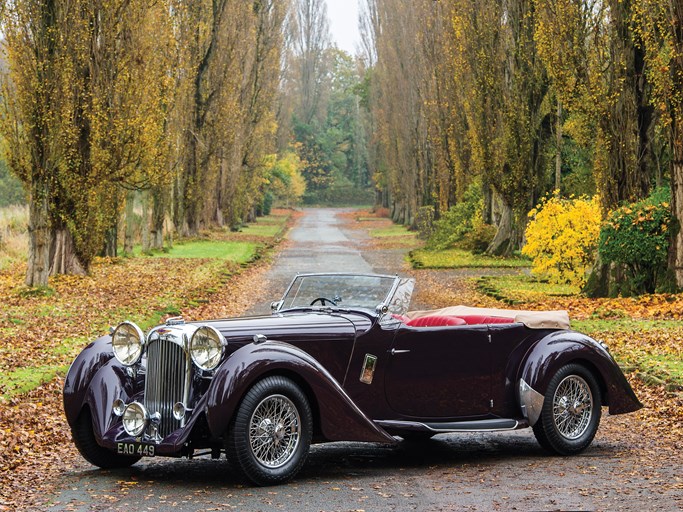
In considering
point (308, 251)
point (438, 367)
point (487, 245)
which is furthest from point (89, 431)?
point (308, 251)

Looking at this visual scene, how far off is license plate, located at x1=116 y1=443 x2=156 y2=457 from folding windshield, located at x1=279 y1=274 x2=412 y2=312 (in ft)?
6.39

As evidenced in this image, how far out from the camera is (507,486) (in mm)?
6875

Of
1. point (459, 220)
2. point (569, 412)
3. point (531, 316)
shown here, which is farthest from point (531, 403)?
point (459, 220)

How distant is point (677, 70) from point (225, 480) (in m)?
14.2

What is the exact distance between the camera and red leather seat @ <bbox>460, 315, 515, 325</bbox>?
838 centimetres

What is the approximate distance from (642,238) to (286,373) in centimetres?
1348

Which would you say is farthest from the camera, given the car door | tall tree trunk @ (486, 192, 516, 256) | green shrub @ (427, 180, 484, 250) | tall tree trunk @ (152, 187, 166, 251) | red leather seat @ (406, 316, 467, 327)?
green shrub @ (427, 180, 484, 250)

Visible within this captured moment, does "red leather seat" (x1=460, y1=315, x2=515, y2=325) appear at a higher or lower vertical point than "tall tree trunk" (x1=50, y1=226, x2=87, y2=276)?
higher

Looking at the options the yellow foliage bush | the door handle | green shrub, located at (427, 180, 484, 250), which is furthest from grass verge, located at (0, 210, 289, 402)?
green shrub, located at (427, 180, 484, 250)

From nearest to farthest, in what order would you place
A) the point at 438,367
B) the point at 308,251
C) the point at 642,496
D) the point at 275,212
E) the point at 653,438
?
the point at 642,496, the point at 438,367, the point at 653,438, the point at 308,251, the point at 275,212

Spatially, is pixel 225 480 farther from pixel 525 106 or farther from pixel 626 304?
pixel 525 106

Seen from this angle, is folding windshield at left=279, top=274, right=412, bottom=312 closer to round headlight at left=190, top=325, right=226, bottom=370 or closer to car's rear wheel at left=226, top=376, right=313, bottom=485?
car's rear wheel at left=226, top=376, right=313, bottom=485

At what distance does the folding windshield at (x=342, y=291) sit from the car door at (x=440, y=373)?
467 millimetres

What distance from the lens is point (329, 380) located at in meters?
7.16
